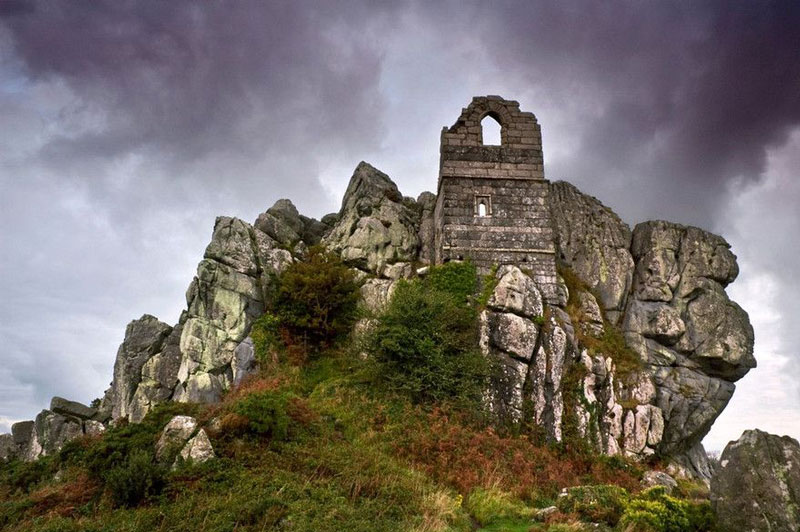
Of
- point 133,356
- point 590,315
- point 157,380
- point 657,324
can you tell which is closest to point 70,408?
point 133,356

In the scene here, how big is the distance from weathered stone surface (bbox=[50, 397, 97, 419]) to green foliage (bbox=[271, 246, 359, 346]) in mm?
10746

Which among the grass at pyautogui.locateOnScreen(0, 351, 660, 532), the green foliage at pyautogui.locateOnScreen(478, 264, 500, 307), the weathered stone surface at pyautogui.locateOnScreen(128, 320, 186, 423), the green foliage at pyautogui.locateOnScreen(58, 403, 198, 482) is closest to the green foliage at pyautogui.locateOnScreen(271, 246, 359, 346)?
the grass at pyautogui.locateOnScreen(0, 351, 660, 532)

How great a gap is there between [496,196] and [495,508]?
15.7 m

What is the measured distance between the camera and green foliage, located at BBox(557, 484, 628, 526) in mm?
12614

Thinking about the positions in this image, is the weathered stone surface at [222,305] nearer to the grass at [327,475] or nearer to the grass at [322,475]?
the grass at [322,475]

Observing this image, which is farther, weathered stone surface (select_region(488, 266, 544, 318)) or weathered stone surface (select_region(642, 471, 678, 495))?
weathered stone surface (select_region(488, 266, 544, 318))

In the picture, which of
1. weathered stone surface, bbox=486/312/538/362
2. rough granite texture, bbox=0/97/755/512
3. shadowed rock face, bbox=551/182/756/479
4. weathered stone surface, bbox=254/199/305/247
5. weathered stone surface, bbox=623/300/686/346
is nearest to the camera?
weathered stone surface, bbox=486/312/538/362

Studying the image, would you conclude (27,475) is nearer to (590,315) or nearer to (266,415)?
(266,415)

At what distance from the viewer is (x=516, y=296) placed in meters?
22.8

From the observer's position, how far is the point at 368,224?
28.5m

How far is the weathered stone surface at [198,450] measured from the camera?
12.5m

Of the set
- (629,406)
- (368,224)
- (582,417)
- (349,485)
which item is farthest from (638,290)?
(349,485)

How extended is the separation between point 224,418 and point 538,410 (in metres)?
12.4

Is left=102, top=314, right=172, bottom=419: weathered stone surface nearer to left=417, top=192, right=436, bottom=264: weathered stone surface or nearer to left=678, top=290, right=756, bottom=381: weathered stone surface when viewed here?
left=417, top=192, right=436, bottom=264: weathered stone surface
